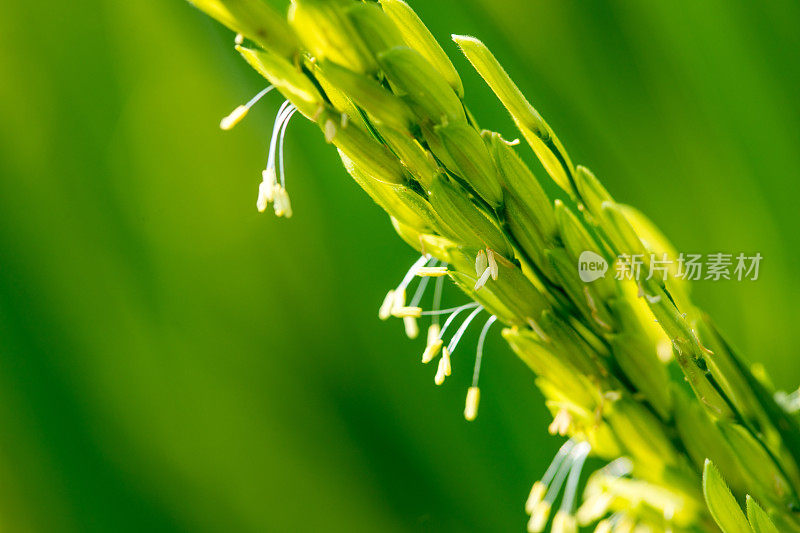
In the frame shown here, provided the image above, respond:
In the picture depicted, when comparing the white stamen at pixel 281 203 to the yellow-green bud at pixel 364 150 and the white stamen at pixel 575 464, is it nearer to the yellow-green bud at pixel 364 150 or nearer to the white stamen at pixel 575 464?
the yellow-green bud at pixel 364 150

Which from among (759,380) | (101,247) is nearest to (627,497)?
(759,380)

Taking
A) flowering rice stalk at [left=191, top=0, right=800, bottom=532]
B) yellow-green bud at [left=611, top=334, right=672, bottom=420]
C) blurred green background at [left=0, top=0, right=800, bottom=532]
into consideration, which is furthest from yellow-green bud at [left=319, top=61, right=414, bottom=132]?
blurred green background at [left=0, top=0, right=800, bottom=532]

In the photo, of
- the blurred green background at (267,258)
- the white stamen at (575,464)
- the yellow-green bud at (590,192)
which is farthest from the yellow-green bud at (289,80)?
the blurred green background at (267,258)

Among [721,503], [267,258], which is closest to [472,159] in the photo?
[721,503]

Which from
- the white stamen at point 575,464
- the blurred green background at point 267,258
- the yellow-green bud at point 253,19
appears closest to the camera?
the yellow-green bud at point 253,19

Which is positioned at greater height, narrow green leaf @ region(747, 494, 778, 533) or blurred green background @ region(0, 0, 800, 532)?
blurred green background @ region(0, 0, 800, 532)

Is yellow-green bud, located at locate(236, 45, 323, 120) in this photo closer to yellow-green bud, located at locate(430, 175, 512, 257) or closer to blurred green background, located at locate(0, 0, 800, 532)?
yellow-green bud, located at locate(430, 175, 512, 257)

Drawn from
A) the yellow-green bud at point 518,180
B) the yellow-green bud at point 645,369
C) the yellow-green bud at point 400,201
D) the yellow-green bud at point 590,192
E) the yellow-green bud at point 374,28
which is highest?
the yellow-green bud at point 374,28
